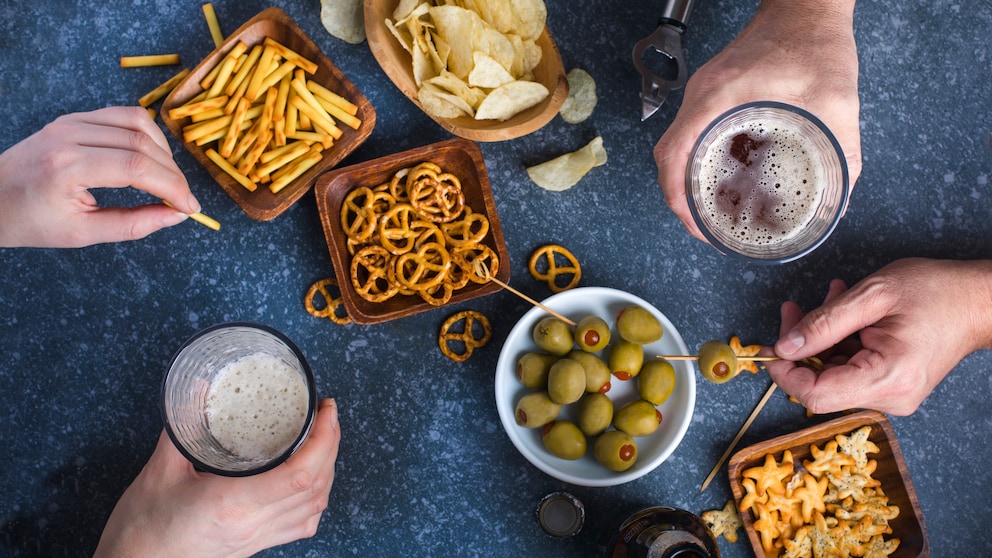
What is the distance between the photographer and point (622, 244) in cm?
161

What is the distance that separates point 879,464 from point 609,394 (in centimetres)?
65

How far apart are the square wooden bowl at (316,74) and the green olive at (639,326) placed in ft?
2.23

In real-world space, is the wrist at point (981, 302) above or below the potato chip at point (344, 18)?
below

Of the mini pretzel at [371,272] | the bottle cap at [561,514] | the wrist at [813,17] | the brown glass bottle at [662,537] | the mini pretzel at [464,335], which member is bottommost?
the bottle cap at [561,514]

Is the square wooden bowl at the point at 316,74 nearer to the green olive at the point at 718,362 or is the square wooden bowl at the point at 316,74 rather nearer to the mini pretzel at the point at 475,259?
the mini pretzel at the point at 475,259

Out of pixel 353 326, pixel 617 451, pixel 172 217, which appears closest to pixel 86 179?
pixel 172 217

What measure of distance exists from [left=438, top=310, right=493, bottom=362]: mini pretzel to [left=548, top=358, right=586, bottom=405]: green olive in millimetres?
227

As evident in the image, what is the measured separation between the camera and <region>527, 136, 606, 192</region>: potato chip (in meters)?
1.54

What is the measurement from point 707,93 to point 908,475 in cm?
98

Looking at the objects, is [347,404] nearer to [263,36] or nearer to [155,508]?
[155,508]

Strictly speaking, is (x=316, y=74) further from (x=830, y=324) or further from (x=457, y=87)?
(x=830, y=324)

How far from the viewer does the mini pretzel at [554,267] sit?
1.57 metres

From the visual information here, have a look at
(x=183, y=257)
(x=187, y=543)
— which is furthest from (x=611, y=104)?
(x=187, y=543)

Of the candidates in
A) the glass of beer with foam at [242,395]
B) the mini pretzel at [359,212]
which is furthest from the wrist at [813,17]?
the glass of beer with foam at [242,395]
